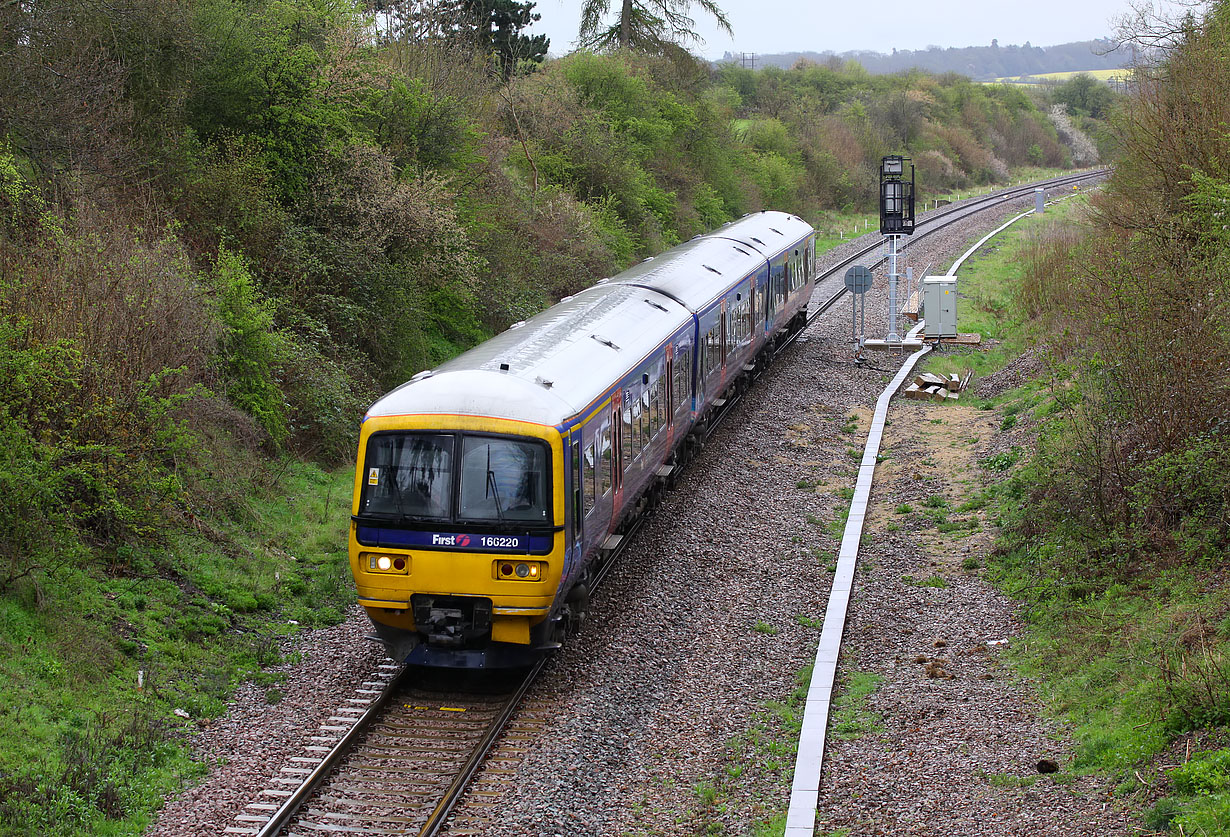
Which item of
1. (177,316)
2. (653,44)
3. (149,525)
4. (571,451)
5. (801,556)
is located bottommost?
(801,556)

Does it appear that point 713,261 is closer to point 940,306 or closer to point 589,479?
point 940,306

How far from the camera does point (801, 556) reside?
567 inches

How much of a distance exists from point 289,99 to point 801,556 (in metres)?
11.8

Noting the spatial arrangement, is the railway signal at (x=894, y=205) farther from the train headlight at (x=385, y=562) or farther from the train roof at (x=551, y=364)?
the train headlight at (x=385, y=562)

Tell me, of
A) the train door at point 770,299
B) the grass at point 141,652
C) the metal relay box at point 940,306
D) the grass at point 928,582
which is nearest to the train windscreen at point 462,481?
the grass at point 141,652

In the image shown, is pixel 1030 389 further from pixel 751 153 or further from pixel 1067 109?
pixel 1067 109

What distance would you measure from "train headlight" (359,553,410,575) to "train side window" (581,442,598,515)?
191 cm

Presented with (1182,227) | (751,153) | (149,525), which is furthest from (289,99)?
(751,153)

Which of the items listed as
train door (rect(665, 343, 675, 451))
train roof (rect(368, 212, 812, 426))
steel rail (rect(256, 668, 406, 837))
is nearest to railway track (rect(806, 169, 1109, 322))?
train roof (rect(368, 212, 812, 426))

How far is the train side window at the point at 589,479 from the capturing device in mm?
11234

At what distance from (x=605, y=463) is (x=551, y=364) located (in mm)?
1218

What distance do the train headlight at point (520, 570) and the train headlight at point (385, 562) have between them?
31.6 inches

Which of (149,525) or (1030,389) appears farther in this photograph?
(1030,389)

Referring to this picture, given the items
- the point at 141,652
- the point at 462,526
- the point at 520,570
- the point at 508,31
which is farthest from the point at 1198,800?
the point at 508,31
